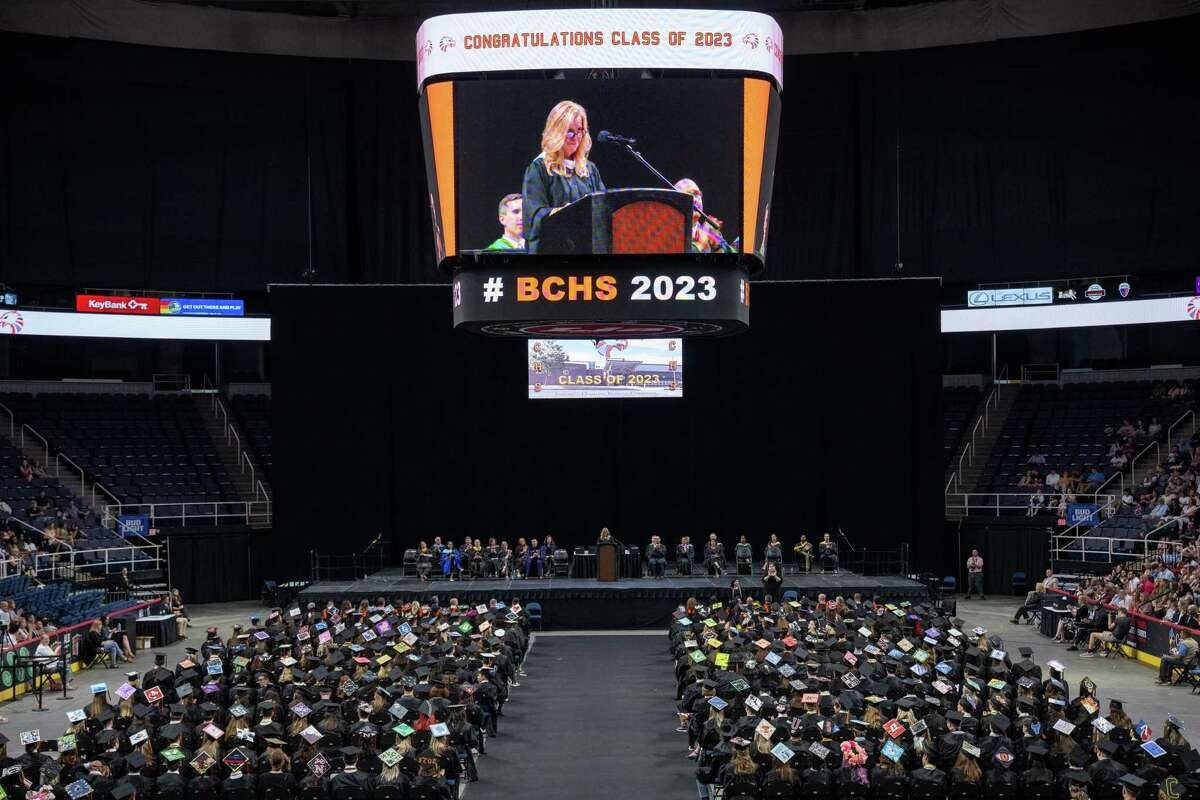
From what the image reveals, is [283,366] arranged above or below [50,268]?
below

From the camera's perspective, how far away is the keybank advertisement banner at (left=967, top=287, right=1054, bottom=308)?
44.7 metres

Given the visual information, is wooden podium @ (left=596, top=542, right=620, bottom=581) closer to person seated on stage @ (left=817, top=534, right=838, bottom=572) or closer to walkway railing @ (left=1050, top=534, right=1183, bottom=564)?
person seated on stage @ (left=817, top=534, right=838, bottom=572)

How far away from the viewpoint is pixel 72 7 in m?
42.3

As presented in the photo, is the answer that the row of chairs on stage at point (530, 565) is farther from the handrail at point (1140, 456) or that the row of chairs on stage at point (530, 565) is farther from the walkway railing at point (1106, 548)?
the handrail at point (1140, 456)

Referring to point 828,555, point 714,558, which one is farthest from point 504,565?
point 828,555

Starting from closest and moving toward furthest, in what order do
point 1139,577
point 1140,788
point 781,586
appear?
point 1140,788, point 1139,577, point 781,586

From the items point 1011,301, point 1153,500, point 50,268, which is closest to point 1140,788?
point 1153,500

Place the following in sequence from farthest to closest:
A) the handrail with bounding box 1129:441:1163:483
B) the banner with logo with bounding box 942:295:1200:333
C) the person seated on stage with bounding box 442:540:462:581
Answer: the banner with logo with bounding box 942:295:1200:333 → the handrail with bounding box 1129:441:1163:483 → the person seated on stage with bounding box 442:540:462:581

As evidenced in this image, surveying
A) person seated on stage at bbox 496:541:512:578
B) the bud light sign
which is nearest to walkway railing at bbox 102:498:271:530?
the bud light sign

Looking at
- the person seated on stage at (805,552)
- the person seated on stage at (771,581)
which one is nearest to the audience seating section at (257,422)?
the person seated on stage at (805,552)

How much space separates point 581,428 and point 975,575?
38.9 feet

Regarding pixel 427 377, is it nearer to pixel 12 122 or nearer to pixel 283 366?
pixel 283 366

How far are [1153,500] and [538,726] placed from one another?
21798mm

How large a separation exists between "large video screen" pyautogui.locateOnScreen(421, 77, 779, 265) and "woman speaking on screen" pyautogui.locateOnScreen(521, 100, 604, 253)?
0.06ft
